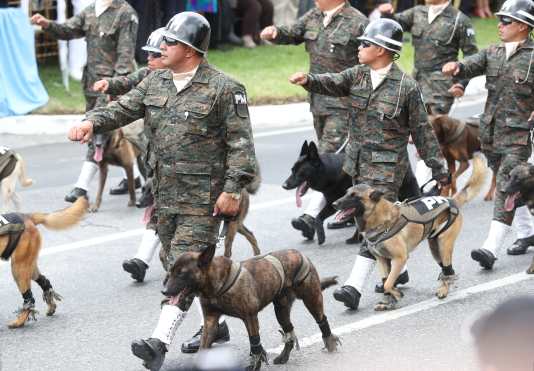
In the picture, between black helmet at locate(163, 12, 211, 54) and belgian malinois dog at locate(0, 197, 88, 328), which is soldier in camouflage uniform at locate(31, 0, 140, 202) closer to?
belgian malinois dog at locate(0, 197, 88, 328)

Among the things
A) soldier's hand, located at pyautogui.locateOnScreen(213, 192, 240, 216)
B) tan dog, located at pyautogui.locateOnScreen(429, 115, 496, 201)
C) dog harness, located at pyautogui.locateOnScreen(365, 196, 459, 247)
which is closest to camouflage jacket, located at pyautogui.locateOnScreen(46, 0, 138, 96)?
tan dog, located at pyautogui.locateOnScreen(429, 115, 496, 201)

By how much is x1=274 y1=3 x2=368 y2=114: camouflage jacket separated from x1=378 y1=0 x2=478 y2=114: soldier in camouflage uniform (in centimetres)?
142

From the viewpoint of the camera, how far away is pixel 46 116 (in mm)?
15836

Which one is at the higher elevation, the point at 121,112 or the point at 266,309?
the point at 121,112

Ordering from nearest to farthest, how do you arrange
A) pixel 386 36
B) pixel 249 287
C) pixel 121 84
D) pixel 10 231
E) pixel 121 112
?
pixel 249 287 < pixel 121 112 < pixel 10 231 < pixel 386 36 < pixel 121 84

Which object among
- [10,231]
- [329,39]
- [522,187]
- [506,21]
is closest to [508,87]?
[506,21]

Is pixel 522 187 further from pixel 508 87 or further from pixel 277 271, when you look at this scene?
pixel 277 271

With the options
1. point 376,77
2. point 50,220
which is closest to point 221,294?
point 50,220

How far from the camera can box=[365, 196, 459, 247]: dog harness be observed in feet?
24.9

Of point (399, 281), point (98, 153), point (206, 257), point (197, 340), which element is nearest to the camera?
point (206, 257)

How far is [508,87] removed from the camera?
8.87m

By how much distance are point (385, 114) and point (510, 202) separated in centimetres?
154

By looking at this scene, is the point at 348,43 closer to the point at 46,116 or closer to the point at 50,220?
the point at 50,220

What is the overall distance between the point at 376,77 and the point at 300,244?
251 centimetres
